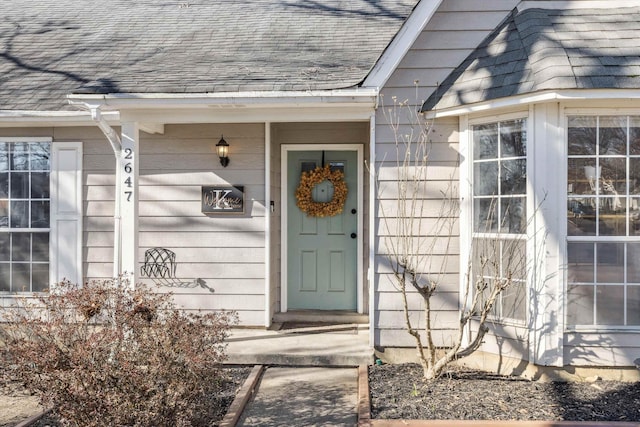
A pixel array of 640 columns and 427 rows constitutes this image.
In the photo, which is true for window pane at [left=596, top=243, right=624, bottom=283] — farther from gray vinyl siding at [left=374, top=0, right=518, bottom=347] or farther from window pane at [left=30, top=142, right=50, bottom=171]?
window pane at [left=30, top=142, right=50, bottom=171]

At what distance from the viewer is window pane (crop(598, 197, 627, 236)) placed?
4805mm

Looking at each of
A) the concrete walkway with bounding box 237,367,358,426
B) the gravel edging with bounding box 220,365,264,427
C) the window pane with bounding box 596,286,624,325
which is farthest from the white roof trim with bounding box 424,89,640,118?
the gravel edging with bounding box 220,365,264,427

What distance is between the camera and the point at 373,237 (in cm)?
556

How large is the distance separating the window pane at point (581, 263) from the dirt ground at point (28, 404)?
3073 mm

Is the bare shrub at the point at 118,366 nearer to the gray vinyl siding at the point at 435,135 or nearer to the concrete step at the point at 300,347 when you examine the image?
the concrete step at the point at 300,347

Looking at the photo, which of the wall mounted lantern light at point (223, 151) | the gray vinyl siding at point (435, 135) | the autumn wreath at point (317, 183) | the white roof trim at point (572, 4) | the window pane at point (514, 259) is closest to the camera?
→ the window pane at point (514, 259)

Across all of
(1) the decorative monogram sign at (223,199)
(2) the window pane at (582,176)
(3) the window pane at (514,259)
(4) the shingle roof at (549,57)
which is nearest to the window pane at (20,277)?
(1) the decorative monogram sign at (223,199)

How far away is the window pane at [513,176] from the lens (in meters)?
4.97

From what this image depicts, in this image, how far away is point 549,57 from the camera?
15.5ft

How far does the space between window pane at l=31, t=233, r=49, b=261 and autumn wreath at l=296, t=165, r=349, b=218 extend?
3040mm

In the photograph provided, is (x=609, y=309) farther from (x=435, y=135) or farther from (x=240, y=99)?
(x=240, y=99)

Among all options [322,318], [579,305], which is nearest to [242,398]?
[322,318]

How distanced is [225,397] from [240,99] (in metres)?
2.66

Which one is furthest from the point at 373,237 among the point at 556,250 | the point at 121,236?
the point at 121,236
